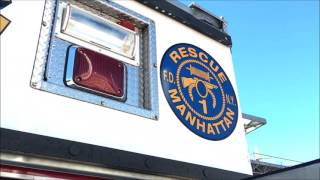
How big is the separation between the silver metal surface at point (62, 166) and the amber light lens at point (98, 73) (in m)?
0.68

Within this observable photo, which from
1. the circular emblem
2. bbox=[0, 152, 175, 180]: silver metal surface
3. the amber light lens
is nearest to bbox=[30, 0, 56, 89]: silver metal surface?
the amber light lens

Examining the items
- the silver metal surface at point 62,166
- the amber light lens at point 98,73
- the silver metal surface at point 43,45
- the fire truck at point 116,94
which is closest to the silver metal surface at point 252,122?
Result: the fire truck at point 116,94

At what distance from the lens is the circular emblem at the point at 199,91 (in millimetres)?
3562

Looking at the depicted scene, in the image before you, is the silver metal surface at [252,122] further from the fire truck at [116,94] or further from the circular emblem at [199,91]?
the circular emblem at [199,91]

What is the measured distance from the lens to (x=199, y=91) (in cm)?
382

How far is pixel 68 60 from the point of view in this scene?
2.92m

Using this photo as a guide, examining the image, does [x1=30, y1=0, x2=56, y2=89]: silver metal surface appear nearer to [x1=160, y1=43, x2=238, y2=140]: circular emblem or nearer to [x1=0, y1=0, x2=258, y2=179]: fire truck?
[x1=0, y1=0, x2=258, y2=179]: fire truck

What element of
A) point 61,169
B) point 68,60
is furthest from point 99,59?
point 61,169

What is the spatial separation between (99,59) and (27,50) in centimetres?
68

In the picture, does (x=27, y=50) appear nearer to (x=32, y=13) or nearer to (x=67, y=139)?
(x=32, y=13)

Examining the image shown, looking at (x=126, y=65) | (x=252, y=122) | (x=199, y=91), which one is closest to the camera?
(x=126, y=65)

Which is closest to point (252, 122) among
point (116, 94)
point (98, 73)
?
point (116, 94)

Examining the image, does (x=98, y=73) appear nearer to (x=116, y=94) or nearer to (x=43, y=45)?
(x=116, y=94)

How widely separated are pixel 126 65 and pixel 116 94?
374 mm
